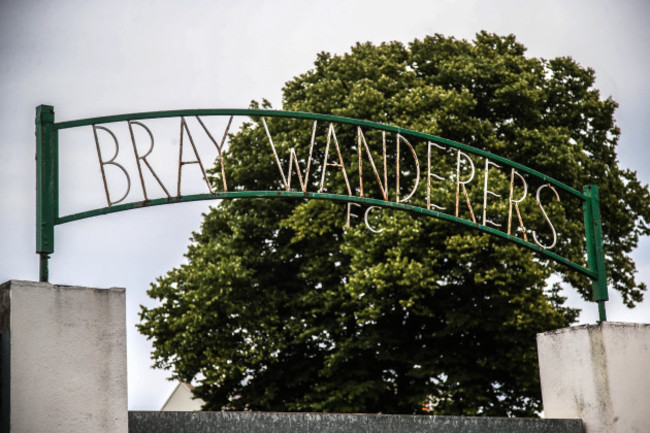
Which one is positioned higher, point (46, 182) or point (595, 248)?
point (46, 182)

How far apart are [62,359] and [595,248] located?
6.12 meters

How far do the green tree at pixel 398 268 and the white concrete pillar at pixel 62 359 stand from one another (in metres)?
13.8

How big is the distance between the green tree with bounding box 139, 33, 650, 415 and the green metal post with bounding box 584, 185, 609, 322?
9412 millimetres

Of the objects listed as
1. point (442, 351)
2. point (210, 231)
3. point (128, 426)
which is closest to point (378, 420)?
point (128, 426)

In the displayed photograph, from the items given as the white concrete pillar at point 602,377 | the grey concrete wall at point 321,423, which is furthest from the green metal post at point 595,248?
the grey concrete wall at point 321,423

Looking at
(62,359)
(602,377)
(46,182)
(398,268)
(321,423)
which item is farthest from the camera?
(398,268)

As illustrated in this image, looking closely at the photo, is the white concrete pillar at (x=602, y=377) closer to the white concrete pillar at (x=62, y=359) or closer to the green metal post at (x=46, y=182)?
the white concrete pillar at (x=62, y=359)

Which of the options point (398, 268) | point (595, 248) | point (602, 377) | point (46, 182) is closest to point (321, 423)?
point (46, 182)

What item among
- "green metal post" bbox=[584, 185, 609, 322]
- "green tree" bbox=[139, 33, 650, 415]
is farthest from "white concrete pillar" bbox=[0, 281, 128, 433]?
"green tree" bbox=[139, 33, 650, 415]

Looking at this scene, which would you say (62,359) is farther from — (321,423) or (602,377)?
(602,377)

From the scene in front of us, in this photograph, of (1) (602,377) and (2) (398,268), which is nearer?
(1) (602,377)

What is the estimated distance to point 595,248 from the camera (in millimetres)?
10203

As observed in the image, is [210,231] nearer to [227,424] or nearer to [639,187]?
[639,187]

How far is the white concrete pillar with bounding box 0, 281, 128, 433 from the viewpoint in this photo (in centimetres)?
630
